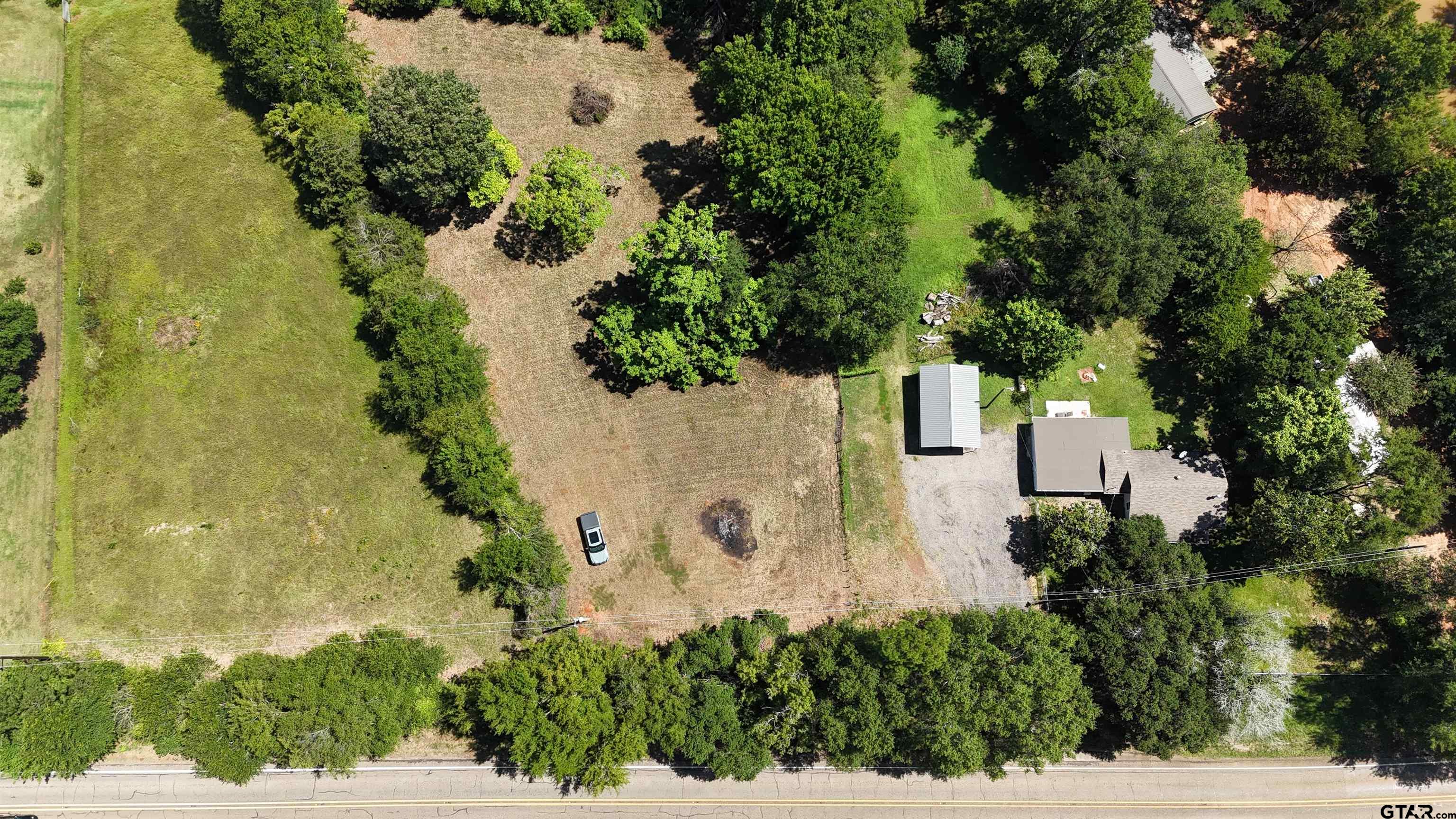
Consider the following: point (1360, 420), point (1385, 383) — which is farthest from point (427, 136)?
point (1385, 383)

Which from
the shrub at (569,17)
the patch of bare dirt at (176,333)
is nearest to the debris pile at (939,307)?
the shrub at (569,17)

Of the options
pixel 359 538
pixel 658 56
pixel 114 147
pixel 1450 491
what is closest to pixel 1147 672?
pixel 1450 491

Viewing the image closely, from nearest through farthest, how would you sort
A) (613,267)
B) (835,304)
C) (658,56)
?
1. (835,304)
2. (613,267)
3. (658,56)

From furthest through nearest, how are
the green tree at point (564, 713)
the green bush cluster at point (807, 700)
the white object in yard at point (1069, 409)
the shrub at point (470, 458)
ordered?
the white object in yard at point (1069, 409) < the shrub at point (470, 458) < the green bush cluster at point (807, 700) < the green tree at point (564, 713)

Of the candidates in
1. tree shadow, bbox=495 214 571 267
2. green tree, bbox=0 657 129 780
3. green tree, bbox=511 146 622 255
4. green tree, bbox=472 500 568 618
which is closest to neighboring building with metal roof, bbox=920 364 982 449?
green tree, bbox=511 146 622 255

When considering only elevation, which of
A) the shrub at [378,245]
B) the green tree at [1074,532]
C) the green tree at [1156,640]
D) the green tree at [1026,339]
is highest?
the shrub at [378,245]

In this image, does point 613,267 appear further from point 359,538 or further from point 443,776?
point 443,776

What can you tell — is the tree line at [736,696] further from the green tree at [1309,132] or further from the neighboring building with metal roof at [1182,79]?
the neighboring building with metal roof at [1182,79]
